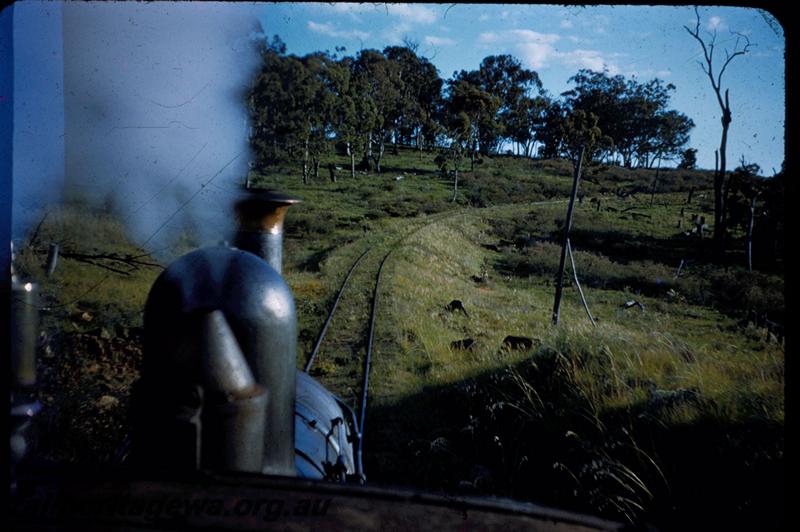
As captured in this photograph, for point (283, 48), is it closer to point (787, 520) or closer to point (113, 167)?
point (113, 167)

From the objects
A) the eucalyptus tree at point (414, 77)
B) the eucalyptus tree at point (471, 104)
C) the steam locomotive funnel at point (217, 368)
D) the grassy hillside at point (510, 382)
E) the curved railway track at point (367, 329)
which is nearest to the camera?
the steam locomotive funnel at point (217, 368)

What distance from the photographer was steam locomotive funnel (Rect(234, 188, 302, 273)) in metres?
2.62

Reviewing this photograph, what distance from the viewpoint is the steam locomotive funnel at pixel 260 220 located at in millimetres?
2617

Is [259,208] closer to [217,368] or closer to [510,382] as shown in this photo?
[217,368]

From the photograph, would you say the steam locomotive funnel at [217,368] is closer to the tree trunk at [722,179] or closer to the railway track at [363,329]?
the railway track at [363,329]

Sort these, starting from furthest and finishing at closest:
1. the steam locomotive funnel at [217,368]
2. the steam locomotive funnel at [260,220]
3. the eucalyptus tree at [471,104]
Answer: the eucalyptus tree at [471,104]
the steam locomotive funnel at [260,220]
the steam locomotive funnel at [217,368]

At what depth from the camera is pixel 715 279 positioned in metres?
16.7

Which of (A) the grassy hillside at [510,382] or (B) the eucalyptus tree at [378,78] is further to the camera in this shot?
(B) the eucalyptus tree at [378,78]

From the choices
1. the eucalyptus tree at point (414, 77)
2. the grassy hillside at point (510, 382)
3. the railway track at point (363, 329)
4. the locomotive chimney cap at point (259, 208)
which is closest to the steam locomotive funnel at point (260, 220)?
the locomotive chimney cap at point (259, 208)

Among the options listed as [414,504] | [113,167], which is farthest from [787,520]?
[113,167]

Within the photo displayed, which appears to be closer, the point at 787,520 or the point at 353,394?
the point at 787,520

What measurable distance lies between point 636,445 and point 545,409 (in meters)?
1.23

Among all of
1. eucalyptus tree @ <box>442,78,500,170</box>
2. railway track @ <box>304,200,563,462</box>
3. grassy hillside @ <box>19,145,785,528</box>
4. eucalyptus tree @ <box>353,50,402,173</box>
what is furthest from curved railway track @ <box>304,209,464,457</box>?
eucalyptus tree @ <box>442,78,500,170</box>

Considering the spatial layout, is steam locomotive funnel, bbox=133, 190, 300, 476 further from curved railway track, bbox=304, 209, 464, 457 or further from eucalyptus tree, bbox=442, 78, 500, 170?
eucalyptus tree, bbox=442, 78, 500, 170
